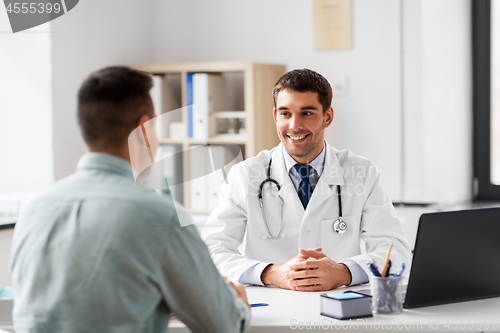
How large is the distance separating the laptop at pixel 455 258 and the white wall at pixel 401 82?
5.45ft

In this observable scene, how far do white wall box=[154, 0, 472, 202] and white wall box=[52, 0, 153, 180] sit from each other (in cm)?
85

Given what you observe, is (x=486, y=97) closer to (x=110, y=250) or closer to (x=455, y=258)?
(x=455, y=258)

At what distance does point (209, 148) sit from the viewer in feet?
4.79

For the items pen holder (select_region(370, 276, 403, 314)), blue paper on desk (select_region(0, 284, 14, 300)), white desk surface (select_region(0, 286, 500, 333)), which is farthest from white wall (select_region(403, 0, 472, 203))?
blue paper on desk (select_region(0, 284, 14, 300))

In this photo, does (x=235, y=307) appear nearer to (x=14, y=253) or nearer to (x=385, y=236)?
(x=14, y=253)

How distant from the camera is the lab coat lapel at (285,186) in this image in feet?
6.54

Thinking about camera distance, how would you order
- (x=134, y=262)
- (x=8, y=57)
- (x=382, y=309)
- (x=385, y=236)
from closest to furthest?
(x=134, y=262), (x=382, y=309), (x=385, y=236), (x=8, y=57)

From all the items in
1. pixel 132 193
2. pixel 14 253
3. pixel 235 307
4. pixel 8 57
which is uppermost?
pixel 8 57

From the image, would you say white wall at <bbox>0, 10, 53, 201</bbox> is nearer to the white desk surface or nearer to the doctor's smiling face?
the doctor's smiling face

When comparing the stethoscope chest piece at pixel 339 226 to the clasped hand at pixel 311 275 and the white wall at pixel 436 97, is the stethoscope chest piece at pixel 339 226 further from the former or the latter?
the white wall at pixel 436 97

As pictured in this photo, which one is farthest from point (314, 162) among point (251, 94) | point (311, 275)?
point (251, 94)

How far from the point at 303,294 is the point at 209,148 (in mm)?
501

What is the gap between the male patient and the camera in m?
1.02

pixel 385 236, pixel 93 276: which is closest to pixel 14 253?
pixel 93 276
